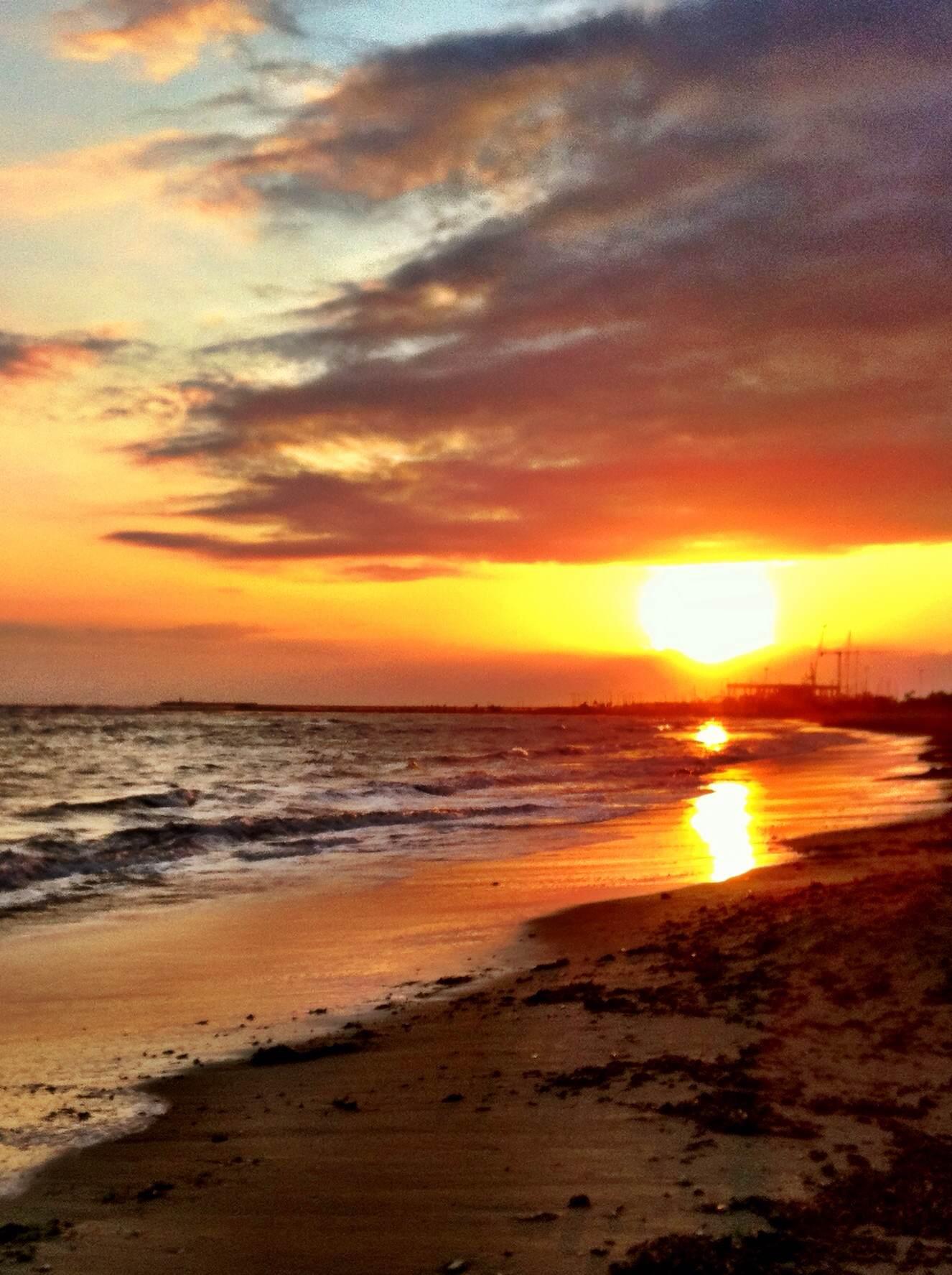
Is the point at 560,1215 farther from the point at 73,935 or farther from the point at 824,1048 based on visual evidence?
the point at 73,935

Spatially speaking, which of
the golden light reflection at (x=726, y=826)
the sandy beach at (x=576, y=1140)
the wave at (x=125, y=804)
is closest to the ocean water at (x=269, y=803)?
the wave at (x=125, y=804)

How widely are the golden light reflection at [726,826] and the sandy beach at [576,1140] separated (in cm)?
835

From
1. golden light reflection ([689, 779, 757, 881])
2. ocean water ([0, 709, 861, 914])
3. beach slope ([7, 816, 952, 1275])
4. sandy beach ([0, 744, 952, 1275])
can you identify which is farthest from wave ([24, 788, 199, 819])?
sandy beach ([0, 744, 952, 1275])

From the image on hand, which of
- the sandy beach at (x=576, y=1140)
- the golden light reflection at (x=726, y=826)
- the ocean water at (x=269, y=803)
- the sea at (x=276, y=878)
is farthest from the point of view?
the ocean water at (x=269, y=803)

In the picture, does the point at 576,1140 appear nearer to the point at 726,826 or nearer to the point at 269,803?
the point at 726,826

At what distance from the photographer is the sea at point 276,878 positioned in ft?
31.0

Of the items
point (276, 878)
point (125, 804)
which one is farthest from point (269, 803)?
point (276, 878)

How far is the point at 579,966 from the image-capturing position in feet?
37.9

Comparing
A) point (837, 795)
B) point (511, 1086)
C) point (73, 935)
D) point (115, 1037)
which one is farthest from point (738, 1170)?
point (837, 795)

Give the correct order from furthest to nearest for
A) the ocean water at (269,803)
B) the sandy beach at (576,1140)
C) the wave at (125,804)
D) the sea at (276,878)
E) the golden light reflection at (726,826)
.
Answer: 1. the wave at (125,804)
2. the ocean water at (269,803)
3. the golden light reflection at (726,826)
4. the sea at (276,878)
5. the sandy beach at (576,1140)

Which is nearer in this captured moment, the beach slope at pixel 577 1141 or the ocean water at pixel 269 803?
the beach slope at pixel 577 1141

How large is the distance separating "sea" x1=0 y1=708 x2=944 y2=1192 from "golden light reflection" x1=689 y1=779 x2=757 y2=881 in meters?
0.11

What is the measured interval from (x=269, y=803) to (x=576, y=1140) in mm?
27598

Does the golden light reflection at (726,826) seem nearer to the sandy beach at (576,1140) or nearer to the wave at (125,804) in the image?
the sandy beach at (576,1140)
